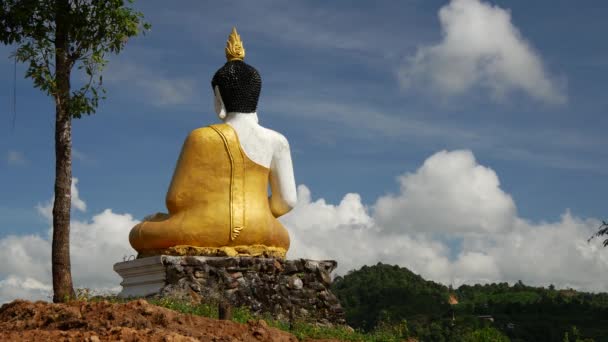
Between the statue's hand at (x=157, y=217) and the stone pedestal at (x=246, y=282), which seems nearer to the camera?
the stone pedestal at (x=246, y=282)

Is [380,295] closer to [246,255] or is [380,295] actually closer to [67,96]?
[246,255]

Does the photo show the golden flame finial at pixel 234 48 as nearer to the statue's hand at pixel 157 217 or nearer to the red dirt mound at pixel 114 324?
the statue's hand at pixel 157 217

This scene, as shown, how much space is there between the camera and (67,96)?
1382 cm

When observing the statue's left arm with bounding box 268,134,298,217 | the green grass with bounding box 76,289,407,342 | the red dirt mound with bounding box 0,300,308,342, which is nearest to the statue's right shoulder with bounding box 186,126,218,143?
the statue's left arm with bounding box 268,134,298,217

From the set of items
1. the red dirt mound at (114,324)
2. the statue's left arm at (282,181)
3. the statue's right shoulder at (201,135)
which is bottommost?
the red dirt mound at (114,324)

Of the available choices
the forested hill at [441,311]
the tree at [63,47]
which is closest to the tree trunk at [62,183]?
the tree at [63,47]

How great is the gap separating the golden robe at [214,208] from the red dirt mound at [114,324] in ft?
13.0

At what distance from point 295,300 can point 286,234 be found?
1.43 meters

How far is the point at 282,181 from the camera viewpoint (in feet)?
52.2

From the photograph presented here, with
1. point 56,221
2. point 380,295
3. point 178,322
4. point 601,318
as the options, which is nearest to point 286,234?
point 56,221

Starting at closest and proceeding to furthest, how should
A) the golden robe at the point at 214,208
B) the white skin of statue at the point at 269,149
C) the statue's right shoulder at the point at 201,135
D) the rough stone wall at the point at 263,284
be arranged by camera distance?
1. the rough stone wall at the point at 263,284
2. the golden robe at the point at 214,208
3. the statue's right shoulder at the point at 201,135
4. the white skin of statue at the point at 269,149

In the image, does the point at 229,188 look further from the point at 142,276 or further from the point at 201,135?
the point at 142,276

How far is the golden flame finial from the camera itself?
53.3ft

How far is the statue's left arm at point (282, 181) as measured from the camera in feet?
52.0
